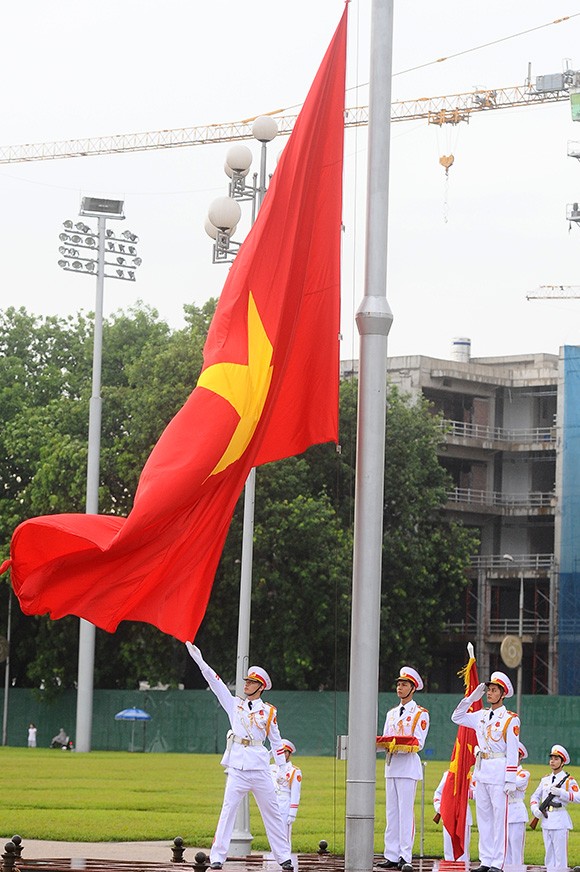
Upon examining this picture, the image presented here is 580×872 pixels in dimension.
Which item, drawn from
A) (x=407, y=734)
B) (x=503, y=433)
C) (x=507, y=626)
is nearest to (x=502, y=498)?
(x=503, y=433)

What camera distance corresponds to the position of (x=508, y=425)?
7306cm

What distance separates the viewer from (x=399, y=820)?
17.4 meters

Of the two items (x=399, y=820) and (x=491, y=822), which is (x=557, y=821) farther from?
(x=399, y=820)

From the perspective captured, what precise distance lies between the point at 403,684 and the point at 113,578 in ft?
19.8

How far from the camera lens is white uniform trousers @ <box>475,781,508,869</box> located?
649 inches

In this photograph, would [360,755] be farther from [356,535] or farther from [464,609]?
[464,609]

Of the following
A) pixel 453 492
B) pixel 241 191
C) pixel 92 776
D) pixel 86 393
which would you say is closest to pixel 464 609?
pixel 453 492

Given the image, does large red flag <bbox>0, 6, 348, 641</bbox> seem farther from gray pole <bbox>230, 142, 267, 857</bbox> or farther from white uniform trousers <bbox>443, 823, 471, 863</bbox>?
gray pole <bbox>230, 142, 267, 857</bbox>

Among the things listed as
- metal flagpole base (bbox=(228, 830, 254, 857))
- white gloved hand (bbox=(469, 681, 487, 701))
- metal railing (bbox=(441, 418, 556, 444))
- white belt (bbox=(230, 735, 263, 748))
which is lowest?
metal flagpole base (bbox=(228, 830, 254, 857))

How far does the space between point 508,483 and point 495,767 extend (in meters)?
55.7

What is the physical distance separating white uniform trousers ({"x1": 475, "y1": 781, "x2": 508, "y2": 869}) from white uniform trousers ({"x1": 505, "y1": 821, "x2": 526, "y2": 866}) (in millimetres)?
1287

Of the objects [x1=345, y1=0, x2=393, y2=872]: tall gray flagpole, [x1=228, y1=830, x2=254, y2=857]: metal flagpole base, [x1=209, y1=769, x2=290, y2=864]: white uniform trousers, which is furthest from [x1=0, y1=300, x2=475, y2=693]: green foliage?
[x1=345, y1=0, x2=393, y2=872]: tall gray flagpole

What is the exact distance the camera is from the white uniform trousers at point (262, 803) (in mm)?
16188

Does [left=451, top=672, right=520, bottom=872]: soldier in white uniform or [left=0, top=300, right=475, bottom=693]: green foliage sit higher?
[left=0, top=300, right=475, bottom=693]: green foliage
